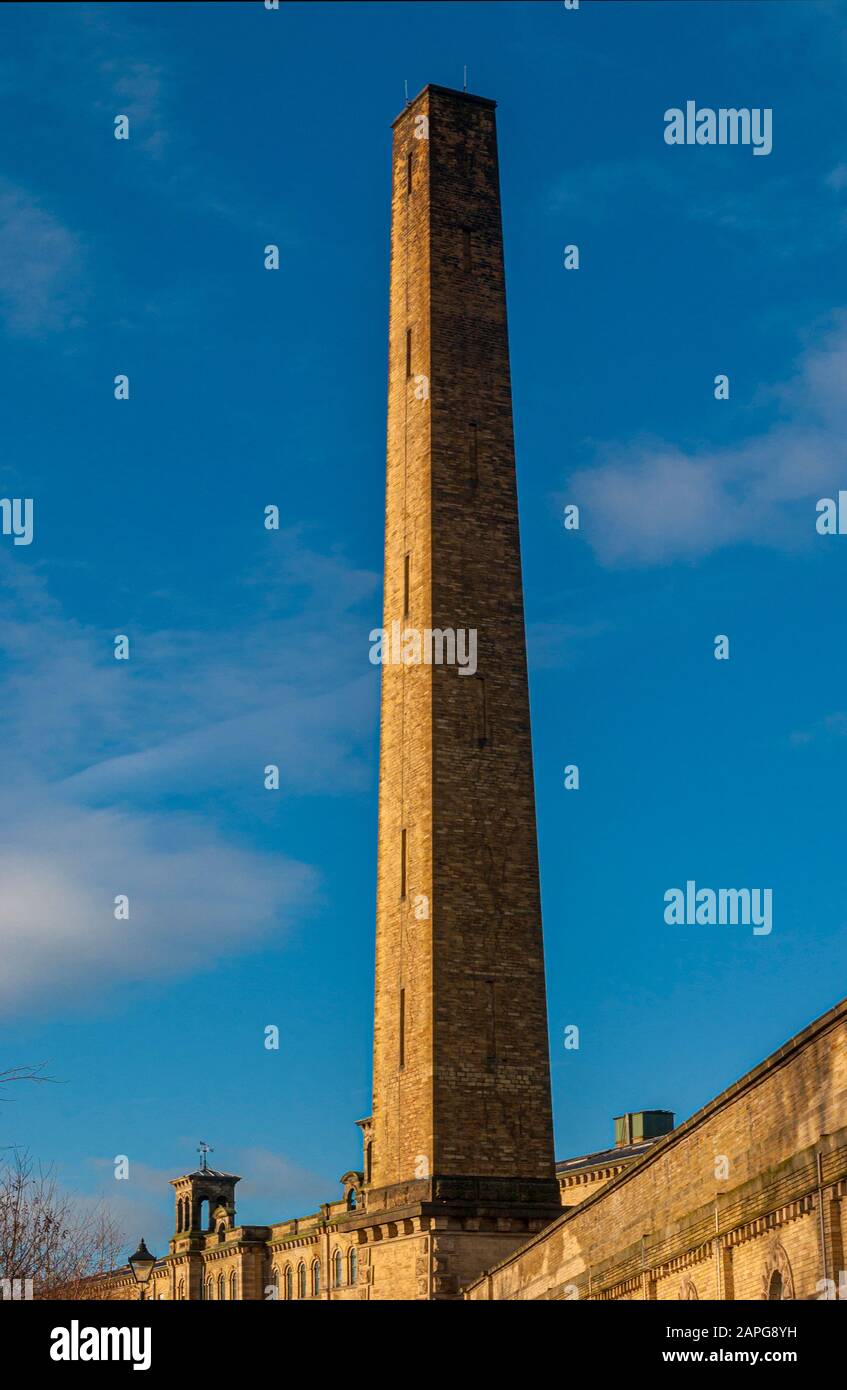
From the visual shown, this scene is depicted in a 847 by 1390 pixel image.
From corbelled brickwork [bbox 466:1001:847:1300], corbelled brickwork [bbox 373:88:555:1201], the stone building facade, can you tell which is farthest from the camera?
corbelled brickwork [bbox 373:88:555:1201]

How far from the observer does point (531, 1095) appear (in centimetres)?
3934

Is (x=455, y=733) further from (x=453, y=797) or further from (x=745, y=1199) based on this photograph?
(x=745, y=1199)

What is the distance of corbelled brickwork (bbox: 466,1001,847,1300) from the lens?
17.9 m

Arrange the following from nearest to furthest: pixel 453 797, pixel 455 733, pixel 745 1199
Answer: pixel 745 1199 < pixel 453 797 < pixel 455 733

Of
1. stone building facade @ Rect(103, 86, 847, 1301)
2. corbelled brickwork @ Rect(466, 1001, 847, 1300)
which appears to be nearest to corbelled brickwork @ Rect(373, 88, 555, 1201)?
stone building facade @ Rect(103, 86, 847, 1301)

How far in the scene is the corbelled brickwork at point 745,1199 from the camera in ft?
58.9

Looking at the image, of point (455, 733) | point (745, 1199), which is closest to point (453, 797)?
point (455, 733)

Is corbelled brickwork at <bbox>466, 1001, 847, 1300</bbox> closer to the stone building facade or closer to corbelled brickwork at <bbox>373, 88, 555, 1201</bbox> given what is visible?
the stone building facade

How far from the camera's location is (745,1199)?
20.3 m

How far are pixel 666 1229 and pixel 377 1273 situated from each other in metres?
17.8

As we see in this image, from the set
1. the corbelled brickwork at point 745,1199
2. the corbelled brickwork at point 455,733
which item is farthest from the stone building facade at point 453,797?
the corbelled brickwork at point 745,1199

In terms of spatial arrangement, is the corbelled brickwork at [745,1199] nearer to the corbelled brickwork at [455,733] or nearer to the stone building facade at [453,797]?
the stone building facade at [453,797]
